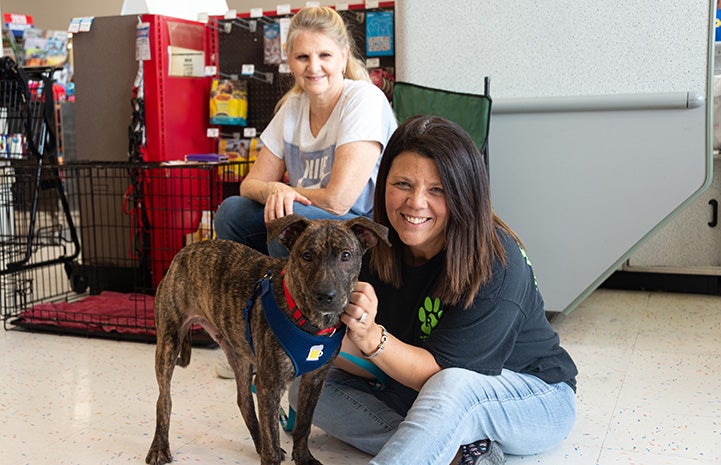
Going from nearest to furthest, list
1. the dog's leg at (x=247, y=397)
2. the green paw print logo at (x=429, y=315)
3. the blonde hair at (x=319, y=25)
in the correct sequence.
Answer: the green paw print logo at (x=429, y=315), the dog's leg at (x=247, y=397), the blonde hair at (x=319, y=25)

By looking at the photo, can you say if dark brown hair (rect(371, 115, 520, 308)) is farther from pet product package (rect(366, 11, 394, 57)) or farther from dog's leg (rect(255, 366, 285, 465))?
pet product package (rect(366, 11, 394, 57))

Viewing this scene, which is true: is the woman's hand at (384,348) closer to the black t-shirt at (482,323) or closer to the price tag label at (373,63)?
the black t-shirt at (482,323)

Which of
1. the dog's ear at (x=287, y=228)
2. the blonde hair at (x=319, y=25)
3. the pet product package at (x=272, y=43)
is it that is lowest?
the dog's ear at (x=287, y=228)

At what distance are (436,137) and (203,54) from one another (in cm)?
289

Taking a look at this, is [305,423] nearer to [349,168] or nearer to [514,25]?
[349,168]

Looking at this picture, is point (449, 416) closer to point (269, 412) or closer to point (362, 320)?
point (362, 320)

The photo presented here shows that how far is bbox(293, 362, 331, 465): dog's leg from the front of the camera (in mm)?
2012

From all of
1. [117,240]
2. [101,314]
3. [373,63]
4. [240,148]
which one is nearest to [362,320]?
[101,314]

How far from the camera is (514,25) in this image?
339 cm

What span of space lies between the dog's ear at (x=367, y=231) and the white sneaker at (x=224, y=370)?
1277 millimetres

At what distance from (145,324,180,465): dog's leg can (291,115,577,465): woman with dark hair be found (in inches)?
23.9

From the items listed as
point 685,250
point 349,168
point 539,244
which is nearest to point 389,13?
point 539,244

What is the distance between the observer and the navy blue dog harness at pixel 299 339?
185cm

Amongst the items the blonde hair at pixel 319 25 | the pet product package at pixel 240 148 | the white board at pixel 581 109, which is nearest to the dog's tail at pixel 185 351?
the blonde hair at pixel 319 25
